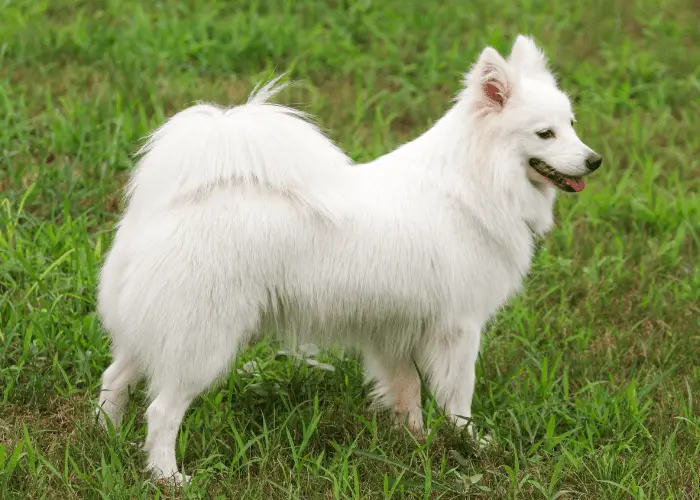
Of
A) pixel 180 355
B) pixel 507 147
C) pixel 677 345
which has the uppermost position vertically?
pixel 507 147

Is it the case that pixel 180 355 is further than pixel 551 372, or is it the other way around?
pixel 551 372

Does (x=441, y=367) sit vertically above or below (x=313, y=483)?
above

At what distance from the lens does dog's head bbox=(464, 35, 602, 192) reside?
3.46 metres

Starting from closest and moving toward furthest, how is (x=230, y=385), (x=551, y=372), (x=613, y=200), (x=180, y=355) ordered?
(x=180, y=355) → (x=230, y=385) → (x=551, y=372) → (x=613, y=200)

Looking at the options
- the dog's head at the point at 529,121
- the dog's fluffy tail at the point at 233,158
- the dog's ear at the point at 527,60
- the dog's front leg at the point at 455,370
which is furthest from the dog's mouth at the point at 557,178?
the dog's fluffy tail at the point at 233,158

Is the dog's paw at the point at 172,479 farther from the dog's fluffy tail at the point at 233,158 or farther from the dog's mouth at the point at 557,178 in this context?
the dog's mouth at the point at 557,178

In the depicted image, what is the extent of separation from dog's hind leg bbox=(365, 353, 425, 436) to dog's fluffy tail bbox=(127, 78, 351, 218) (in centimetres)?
79

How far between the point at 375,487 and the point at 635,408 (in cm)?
119

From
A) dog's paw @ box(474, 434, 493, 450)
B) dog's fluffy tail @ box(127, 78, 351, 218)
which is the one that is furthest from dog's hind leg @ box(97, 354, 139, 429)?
dog's paw @ box(474, 434, 493, 450)

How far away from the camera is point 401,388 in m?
3.85

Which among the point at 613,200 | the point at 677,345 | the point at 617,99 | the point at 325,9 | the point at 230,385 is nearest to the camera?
the point at 230,385

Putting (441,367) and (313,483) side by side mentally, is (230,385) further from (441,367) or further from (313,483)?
(441,367)

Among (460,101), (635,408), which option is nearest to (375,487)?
(635,408)

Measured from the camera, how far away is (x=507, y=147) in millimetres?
3488
